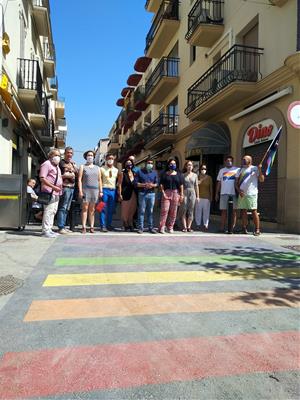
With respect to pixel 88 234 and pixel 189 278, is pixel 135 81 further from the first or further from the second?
pixel 189 278

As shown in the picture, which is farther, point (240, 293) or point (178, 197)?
point (178, 197)

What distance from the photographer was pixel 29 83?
54.9 ft

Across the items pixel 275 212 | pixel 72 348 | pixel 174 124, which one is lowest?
pixel 72 348

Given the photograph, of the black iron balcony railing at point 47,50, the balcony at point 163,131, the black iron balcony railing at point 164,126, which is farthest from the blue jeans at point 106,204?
the black iron balcony railing at point 47,50

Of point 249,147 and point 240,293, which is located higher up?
point 249,147

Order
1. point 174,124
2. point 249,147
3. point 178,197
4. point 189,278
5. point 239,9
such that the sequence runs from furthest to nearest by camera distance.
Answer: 1. point 174,124
2. point 239,9
3. point 249,147
4. point 178,197
5. point 189,278

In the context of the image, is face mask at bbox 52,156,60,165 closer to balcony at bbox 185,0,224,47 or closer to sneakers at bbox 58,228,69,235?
sneakers at bbox 58,228,69,235

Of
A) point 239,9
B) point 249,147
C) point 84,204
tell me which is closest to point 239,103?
point 249,147

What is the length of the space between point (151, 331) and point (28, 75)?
1527 cm

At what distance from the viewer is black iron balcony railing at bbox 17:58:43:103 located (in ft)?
51.7

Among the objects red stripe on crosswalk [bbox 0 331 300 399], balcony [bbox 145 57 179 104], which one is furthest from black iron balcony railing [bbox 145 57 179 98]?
red stripe on crosswalk [bbox 0 331 300 399]

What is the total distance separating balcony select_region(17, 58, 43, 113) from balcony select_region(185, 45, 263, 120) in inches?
263

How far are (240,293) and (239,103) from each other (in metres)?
11.1

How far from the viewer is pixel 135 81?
41656 millimetres
